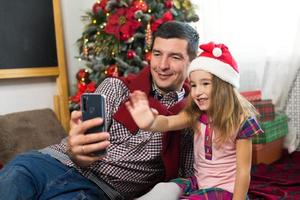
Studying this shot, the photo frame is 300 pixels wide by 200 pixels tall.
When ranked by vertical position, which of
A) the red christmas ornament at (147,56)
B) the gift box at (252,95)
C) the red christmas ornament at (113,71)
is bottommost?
the gift box at (252,95)

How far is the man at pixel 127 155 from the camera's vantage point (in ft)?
3.84

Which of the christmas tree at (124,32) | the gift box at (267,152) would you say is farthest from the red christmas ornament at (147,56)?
the gift box at (267,152)

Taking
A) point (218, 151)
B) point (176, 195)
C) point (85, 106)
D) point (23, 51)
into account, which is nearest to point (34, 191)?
point (85, 106)

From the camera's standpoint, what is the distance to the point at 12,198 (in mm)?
1072

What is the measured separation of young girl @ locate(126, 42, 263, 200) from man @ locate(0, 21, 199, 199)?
0.12 meters

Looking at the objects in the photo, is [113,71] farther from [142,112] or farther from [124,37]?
[142,112]

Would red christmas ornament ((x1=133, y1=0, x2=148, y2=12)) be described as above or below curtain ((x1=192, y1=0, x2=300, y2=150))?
above

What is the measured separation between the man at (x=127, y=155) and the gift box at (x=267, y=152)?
885mm

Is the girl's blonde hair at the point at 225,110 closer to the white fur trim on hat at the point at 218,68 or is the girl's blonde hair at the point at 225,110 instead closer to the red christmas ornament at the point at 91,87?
the white fur trim on hat at the point at 218,68

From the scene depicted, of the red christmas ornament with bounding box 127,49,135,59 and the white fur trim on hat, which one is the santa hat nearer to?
the white fur trim on hat

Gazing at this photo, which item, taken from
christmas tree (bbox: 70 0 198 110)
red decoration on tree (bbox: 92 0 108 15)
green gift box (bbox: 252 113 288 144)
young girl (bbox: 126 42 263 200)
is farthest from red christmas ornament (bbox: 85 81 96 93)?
young girl (bbox: 126 42 263 200)

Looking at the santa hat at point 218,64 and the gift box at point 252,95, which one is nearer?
the santa hat at point 218,64

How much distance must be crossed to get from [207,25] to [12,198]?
2.03 m

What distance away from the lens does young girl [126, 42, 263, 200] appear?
117cm
